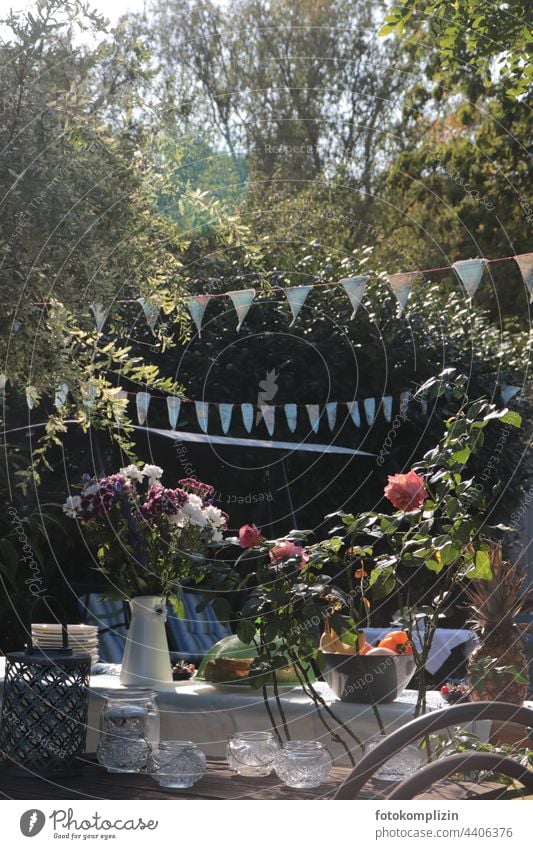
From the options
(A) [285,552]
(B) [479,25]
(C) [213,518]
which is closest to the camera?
(A) [285,552]

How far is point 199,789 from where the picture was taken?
1.88 metres

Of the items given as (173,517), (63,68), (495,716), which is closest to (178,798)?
(495,716)

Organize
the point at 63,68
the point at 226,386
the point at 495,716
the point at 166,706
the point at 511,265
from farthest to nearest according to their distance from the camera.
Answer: the point at 511,265, the point at 226,386, the point at 166,706, the point at 63,68, the point at 495,716

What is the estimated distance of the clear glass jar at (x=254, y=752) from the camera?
1982 millimetres

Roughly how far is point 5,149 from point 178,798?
1.53 m

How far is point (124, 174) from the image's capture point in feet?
8.93

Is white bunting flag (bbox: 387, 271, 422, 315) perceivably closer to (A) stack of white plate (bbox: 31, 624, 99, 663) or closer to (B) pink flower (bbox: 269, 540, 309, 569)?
(A) stack of white plate (bbox: 31, 624, 99, 663)

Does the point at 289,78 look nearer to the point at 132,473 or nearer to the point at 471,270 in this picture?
the point at 471,270

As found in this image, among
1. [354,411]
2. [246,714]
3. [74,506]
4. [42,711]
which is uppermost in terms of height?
[354,411]

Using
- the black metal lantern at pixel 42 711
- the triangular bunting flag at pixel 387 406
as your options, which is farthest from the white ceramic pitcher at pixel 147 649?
the triangular bunting flag at pixel 387 406

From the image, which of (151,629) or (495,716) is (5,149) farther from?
(495,716)

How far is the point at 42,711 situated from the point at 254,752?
1.50 ft

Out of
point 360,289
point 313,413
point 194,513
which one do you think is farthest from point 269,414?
point 194,513

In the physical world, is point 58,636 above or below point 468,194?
below
